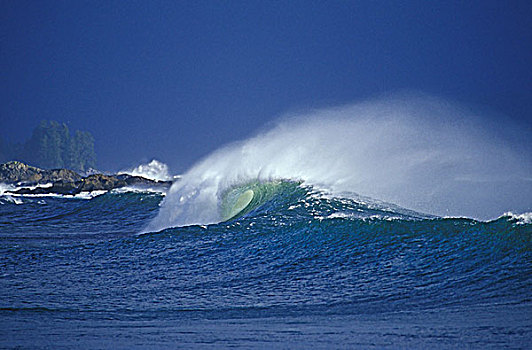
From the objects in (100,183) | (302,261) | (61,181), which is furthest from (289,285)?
(61,181)

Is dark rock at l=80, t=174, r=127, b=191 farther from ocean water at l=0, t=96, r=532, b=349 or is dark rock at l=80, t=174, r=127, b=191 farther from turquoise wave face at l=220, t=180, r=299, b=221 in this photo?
turquoise wave face at l=220, t=180, r=299, b=221

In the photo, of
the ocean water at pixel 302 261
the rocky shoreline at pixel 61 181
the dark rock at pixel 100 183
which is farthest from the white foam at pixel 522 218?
the dark rock at pixel 100 183

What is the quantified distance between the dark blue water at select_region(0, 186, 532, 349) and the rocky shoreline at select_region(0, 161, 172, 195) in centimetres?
1919

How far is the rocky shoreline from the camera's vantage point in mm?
27641

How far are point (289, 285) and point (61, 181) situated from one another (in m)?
29.7

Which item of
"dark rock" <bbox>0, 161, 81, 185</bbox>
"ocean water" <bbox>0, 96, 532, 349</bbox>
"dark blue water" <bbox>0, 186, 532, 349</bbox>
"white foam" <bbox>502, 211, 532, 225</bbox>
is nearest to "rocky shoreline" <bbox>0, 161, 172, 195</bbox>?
"dark rock" <bbox>0, 161, 81, 185</bbox>

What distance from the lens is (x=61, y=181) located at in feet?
108

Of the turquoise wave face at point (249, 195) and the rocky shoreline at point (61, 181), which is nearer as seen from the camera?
the turquoise wave face at point (249, 195)

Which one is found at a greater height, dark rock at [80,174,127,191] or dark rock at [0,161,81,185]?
dark rock at [0,161,81,185]

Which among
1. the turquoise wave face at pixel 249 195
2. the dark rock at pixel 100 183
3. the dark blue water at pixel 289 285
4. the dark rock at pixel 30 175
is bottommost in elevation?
the dark blue water at pixel 289 285

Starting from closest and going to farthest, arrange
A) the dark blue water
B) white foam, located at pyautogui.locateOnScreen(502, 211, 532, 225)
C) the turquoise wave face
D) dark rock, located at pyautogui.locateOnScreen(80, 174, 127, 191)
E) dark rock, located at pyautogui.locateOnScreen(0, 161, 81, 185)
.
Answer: the dark blue water
white foam, located at pyautogui.locateOnScreen(502, 211, 532, 225)
the turquoise wave face
dark rock, located at pyautogui.locateOnScreen(80, 174, 127, 191)
dark rock, located at pyautogui.locateOnScreen(0, 161, 81, 185)

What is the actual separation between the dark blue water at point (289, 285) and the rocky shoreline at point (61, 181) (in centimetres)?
1919

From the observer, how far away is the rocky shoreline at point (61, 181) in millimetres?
27641

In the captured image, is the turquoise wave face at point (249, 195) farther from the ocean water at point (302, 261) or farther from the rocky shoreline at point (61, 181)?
the rocky shoreline at point (61, 181)
